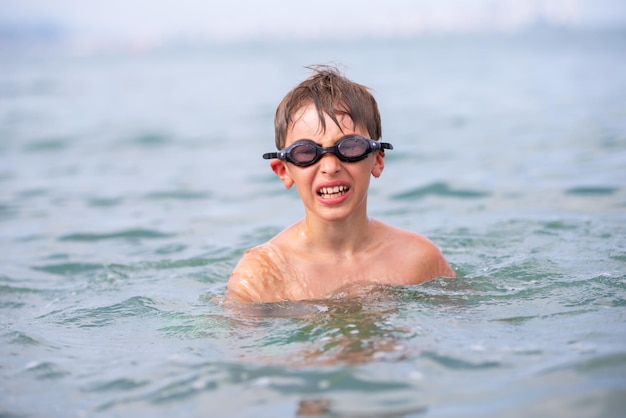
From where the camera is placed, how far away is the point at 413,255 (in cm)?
491

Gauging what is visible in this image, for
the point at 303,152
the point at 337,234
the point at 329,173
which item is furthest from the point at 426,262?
the point at 303,152

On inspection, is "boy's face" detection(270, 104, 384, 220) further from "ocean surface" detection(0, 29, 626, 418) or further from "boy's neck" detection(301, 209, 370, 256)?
"ocean surface" detection(0, 29, 626, 418)

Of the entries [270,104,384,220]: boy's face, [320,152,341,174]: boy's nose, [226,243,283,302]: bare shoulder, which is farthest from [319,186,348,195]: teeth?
[226,243,283,302]: bare shoulder

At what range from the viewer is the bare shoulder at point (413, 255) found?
4.88 meters

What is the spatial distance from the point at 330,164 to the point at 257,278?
776 mm

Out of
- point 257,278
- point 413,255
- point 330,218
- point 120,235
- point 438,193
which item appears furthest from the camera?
point 438,193

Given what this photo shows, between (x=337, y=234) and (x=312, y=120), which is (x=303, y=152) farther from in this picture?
(x=337, y=234)

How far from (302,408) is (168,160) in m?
9.72

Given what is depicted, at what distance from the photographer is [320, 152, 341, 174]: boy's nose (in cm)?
444

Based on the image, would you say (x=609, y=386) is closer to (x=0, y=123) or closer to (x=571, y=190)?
(x=571, y=190)

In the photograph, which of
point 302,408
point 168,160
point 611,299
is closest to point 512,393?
point 302,408

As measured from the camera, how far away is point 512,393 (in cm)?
331

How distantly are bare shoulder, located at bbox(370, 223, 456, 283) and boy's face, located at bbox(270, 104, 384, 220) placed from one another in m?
0.43

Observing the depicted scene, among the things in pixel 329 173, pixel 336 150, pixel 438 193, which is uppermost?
pixel 336 150
